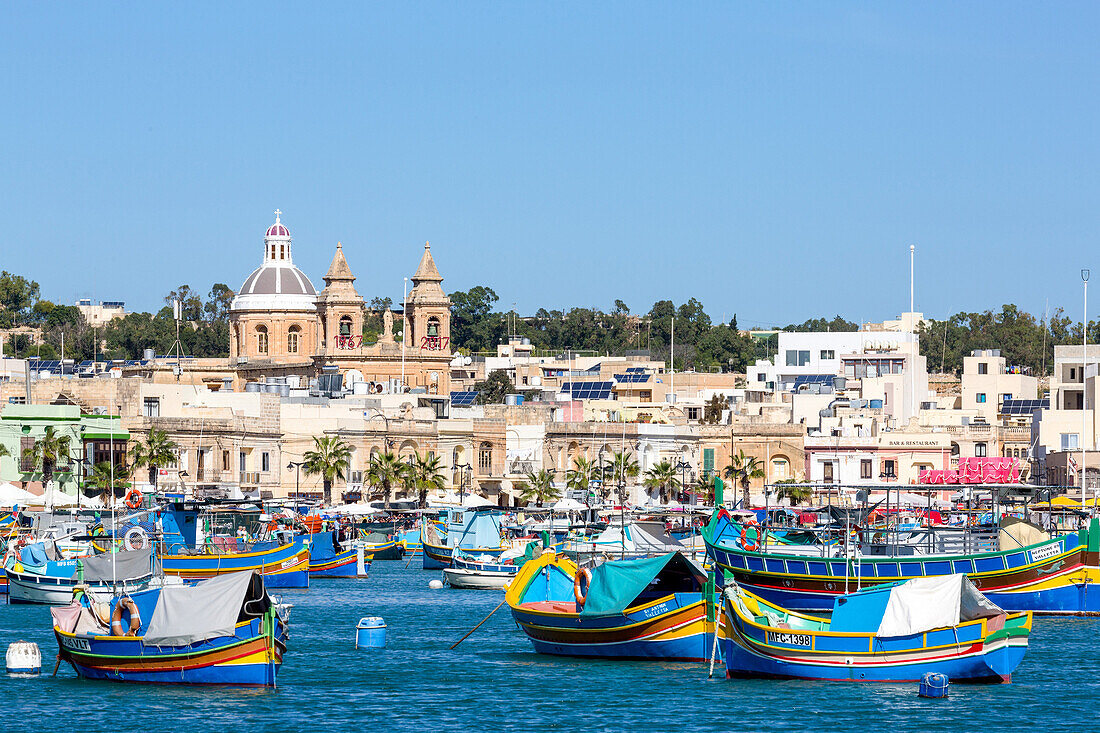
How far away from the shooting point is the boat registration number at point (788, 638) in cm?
4234

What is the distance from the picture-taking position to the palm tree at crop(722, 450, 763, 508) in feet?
358

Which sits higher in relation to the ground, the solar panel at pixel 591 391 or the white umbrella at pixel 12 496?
the solar panel at pixel 591 391

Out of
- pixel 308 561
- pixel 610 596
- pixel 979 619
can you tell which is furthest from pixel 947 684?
pixel 308 561

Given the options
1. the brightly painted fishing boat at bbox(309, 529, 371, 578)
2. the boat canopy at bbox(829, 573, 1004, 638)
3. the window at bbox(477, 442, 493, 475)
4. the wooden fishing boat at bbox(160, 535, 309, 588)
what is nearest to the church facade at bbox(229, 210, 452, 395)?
the window at bbox(477, 442, 493, 475)

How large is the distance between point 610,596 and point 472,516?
3525cm

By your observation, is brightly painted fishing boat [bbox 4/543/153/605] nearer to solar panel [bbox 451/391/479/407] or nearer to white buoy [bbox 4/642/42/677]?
white buoy [bbox 4/642/42/677]

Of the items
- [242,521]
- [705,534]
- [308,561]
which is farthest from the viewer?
[242,521]

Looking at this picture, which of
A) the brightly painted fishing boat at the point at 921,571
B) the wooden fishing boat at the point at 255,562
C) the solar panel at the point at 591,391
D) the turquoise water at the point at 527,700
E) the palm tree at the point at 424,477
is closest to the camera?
the turquoise water at the point at 527,700

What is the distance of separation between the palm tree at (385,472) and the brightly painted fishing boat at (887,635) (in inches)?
2367

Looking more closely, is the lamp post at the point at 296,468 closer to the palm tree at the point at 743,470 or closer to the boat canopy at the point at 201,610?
the palm tree at the point at 743,470

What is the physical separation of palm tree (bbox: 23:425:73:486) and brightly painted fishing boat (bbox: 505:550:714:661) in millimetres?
54837

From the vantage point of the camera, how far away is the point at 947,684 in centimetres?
4194

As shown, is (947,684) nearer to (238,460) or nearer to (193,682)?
(193,682)

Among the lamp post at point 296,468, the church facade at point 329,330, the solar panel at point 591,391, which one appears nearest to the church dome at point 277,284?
the church facade at point 329,330
